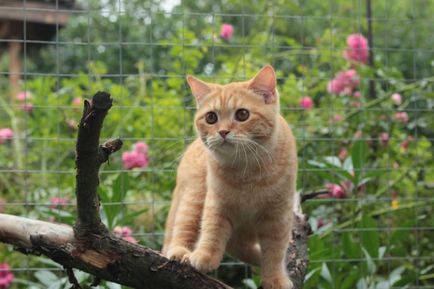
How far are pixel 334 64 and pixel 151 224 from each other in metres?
1.45

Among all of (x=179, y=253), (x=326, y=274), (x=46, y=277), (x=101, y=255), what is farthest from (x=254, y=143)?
(x=46, y=277)

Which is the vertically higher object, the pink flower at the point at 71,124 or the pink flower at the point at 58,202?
the pink flower at the point at 71,124

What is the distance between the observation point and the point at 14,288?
130 inches

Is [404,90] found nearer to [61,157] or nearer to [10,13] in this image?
[61,157]

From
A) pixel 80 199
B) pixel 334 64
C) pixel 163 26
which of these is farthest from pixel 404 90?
pixel 163 26

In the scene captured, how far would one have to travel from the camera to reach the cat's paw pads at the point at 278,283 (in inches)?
83.8

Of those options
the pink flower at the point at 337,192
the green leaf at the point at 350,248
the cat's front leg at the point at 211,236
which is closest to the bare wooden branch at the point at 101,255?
the cat's front leg at the point at 211,236

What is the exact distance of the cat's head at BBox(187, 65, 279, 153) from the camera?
2111mm

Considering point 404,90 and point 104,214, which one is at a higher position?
point 404,90

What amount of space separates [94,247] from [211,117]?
2.10 ft

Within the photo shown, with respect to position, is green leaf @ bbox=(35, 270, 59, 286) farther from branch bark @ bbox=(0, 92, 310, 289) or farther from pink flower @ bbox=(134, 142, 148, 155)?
branch bark @ bbox=(0, 92, 310, 289)

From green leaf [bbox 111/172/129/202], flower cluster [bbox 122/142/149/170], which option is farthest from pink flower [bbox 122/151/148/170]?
green leaf [bbox 111/172/129/202]

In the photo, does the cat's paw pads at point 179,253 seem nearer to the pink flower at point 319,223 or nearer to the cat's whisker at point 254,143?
the cat's whisker at point 254,143

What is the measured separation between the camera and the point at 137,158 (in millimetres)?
3213
